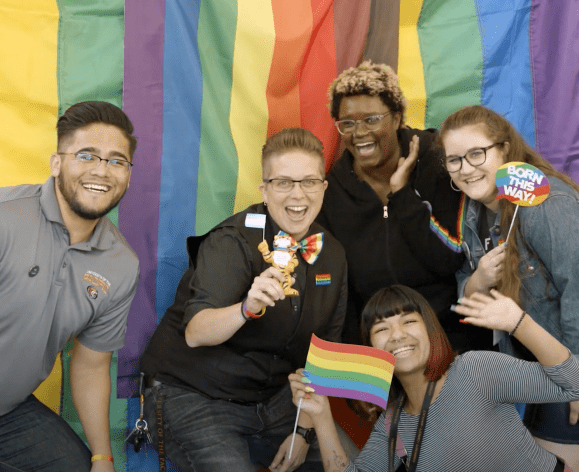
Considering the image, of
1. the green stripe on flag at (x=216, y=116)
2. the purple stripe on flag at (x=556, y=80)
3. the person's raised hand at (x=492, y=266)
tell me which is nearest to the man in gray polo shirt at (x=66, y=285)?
the green stripe on flag at (x=216, y=116)

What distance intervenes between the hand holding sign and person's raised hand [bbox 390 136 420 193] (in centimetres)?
68

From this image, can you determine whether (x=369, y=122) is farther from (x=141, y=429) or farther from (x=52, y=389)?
(x=52, y=389)

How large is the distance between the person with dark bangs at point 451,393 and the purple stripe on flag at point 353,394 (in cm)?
8

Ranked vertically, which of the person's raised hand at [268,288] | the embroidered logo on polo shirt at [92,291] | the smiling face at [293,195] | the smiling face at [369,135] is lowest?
the embroidered logo on polo shirt at [92,291]

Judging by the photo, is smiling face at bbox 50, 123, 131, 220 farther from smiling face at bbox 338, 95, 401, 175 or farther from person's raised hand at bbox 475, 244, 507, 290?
person's raised hand at bbox 475, 244, 507, 290

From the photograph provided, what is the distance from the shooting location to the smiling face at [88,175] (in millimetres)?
2436

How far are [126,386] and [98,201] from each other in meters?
1.12

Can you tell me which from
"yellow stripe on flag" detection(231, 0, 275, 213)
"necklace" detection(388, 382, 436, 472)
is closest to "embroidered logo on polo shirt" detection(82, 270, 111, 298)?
"yellow stripe on flag" detection(231, 0, 275, 213)

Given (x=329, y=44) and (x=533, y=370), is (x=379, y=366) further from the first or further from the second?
(x=329, y=44)

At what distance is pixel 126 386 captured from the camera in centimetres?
312

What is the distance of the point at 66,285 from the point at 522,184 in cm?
180

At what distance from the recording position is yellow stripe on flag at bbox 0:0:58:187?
2.99 m

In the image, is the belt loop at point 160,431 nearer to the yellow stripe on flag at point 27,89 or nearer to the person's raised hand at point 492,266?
the yellow stripe on flag at point 27,89

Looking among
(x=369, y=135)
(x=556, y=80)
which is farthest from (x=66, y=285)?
(x=556, y=80)
